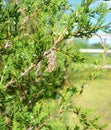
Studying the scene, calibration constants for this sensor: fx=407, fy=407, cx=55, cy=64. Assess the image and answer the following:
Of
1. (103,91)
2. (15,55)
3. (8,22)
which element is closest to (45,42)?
(15,55)

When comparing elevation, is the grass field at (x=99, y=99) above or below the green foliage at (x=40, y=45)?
below

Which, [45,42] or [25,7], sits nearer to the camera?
[45,42]

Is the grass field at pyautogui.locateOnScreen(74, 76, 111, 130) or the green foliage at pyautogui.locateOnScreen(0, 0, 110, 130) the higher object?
the green foliage at pyautogui.locateOnScreen(0, 0, 110, 130)

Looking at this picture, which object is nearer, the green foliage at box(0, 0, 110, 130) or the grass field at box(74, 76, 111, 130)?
the green foliage at box(0, 0, 110, 130)

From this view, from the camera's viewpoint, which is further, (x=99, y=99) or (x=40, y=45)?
(x=99, y=99)

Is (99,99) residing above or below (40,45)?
below

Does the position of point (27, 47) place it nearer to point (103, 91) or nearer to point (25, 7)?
point (25, 7)

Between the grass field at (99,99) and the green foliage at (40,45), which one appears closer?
the green foliage at (40,45)

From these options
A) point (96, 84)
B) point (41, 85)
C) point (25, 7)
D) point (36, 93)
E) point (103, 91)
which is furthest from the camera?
point (96, 84)
